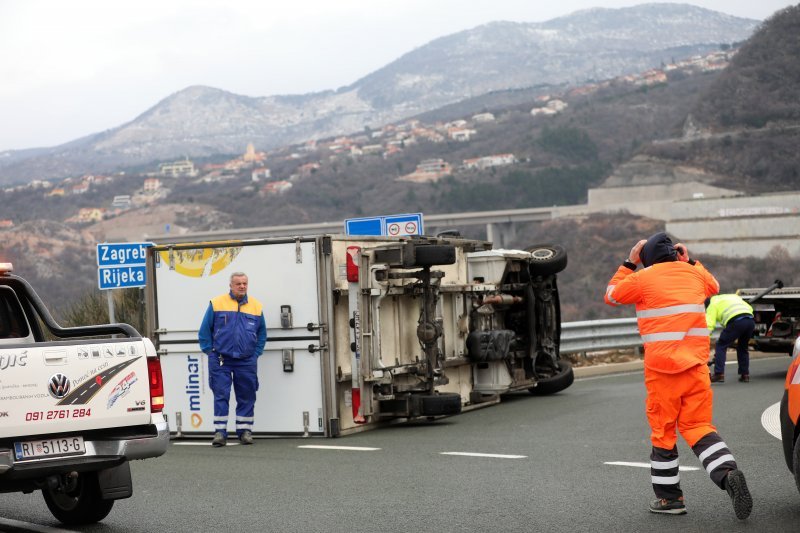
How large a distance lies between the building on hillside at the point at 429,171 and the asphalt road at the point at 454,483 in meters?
157

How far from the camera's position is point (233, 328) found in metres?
12.6

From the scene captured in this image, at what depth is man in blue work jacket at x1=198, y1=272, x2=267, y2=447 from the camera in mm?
12656

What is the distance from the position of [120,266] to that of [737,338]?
29.3ft

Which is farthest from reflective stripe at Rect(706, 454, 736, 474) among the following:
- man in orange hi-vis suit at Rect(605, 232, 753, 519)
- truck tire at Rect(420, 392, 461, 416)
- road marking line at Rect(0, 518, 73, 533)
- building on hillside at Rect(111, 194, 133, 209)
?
building on hillside at Rect(111, 194, 133, 209)

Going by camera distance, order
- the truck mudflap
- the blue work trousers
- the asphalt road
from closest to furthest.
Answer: the truck mudflap < the asphalt road < the blue work trousers

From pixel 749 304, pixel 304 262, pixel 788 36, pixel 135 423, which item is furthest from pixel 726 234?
pixel 135 423

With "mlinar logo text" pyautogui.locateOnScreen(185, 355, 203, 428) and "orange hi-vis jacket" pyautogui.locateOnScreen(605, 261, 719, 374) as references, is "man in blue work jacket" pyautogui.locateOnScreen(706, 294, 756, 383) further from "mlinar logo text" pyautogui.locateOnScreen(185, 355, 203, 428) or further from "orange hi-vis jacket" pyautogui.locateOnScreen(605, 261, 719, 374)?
"orange hi-vis jacket" pyautogui.locateOnScreen(605, 261, 719, 374)

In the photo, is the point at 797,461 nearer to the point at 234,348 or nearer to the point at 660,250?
the point at 660,250

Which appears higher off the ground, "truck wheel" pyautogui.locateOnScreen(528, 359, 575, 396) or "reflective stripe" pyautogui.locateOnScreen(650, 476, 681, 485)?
"reflective stripe" pyautogui.locateOnScreen(650, 476, 681, 485)

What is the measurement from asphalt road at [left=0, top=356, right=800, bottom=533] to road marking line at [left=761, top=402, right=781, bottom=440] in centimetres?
8

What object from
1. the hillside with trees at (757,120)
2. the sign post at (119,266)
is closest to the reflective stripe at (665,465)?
the sign post at (119,266)

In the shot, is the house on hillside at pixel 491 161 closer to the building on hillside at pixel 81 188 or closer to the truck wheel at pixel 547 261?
the building on hillside at pixel 81 188

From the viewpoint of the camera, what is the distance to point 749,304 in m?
18.1

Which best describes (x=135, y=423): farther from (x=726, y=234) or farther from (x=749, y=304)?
(x=726, y=234)
